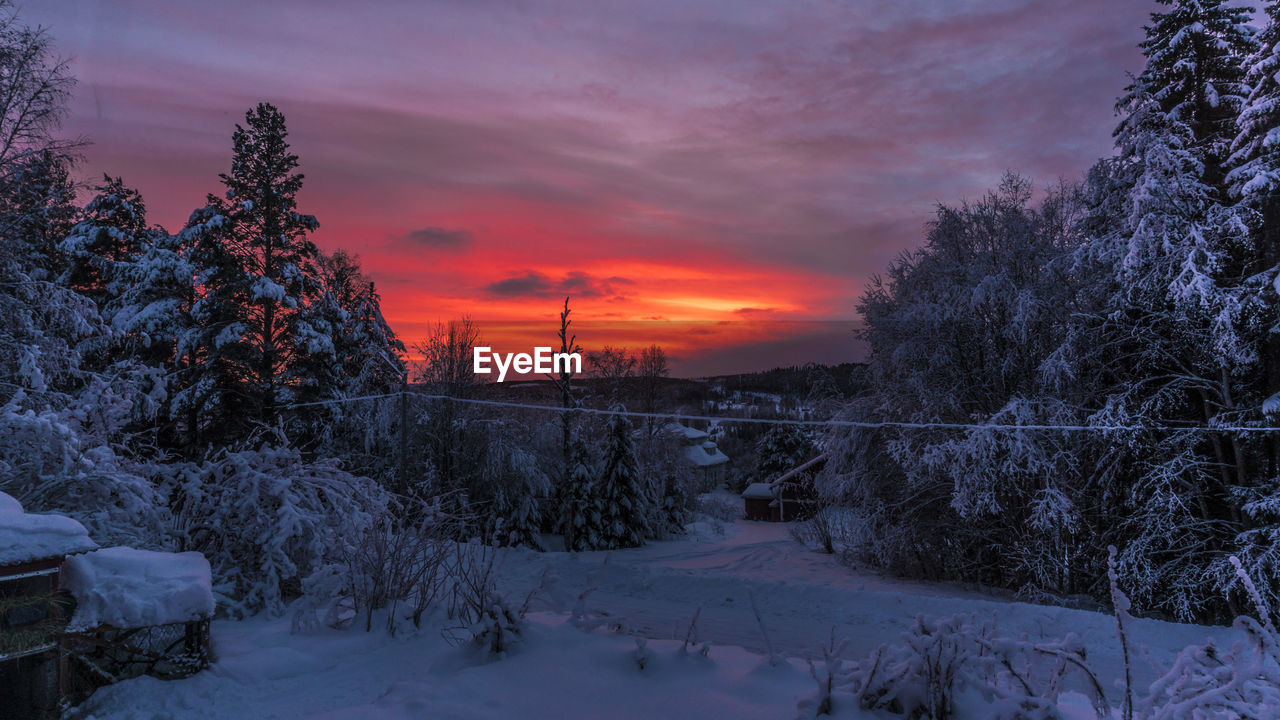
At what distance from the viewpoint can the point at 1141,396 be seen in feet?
45.2

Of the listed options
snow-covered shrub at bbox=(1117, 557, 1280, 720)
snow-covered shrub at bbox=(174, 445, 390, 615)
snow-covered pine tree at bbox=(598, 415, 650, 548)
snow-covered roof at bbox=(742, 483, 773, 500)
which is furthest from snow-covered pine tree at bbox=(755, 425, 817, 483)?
snow-covered shrub at bbox=(1117, 557, 1280, 720)

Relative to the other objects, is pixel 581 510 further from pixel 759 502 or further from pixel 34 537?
pixel 34 537

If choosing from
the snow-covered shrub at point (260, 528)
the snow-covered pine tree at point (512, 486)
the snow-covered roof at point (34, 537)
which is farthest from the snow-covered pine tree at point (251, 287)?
the snow-covered roof at point (34, 537)

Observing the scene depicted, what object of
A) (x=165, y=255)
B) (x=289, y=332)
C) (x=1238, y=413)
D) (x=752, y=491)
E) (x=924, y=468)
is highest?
(x=165, y=255)

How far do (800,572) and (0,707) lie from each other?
685 inches

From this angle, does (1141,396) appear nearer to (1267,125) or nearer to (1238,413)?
(1238,413)

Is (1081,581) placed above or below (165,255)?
below

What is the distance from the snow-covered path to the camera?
1027 cm

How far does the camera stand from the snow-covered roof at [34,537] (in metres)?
3.14

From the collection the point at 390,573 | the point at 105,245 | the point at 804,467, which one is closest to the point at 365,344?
the point at 105,245

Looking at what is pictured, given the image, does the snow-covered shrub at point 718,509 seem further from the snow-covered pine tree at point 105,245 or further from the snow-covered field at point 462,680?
the snow-covered field at point 462,680

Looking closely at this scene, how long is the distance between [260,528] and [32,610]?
338 centimetres

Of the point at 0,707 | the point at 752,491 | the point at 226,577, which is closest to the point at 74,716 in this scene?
the point at 0,707

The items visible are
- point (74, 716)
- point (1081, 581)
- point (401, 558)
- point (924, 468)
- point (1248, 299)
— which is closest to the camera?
point (74, 716)
